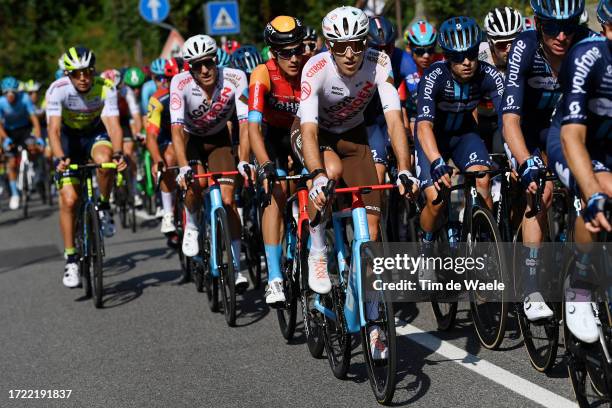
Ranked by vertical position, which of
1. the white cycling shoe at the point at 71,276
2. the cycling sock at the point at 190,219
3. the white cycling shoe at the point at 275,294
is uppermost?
the cycling sock at the point at 190,219

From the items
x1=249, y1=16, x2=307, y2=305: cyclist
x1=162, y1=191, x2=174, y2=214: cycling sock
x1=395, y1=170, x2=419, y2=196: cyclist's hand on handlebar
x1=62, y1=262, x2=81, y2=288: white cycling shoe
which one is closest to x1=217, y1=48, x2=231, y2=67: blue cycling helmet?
x1=162, y1=191, x2=174, y2=214: cycling sock

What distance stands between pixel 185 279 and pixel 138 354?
3007 mm

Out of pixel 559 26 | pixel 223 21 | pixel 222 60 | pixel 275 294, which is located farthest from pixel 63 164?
pixel 223 21

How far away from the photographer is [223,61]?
1066cm

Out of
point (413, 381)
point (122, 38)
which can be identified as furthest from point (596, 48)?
point (122, 38)

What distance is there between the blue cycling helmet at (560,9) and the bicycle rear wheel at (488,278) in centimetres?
135

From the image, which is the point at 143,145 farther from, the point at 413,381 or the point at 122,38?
the point at 122,38

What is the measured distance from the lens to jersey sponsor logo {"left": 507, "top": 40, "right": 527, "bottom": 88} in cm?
619

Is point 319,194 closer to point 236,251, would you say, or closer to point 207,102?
point 236,251

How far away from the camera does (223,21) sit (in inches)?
744

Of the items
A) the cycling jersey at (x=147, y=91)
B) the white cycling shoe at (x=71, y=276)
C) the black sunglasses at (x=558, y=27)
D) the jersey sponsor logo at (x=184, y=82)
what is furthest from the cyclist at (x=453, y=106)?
the cycling jersey at (x=147, y=91)

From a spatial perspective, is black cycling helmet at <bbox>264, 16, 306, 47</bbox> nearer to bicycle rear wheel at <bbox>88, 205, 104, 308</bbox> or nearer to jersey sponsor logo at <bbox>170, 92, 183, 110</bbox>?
jersey sponsor logo at <bbox>170, 92, 183, 110</bbox>

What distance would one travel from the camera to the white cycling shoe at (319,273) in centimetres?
638

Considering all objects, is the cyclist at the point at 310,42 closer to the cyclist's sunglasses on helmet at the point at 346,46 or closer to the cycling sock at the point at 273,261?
the cycling sock at the point at 273,261
